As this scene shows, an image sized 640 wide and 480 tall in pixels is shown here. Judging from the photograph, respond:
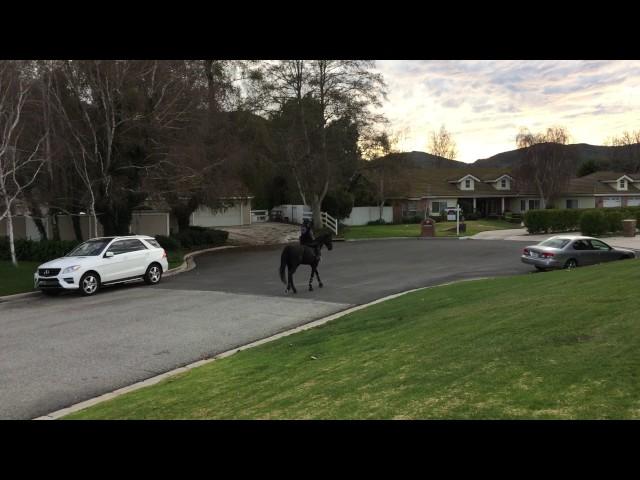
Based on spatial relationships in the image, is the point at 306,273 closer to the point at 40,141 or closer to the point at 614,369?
the point at 40,141

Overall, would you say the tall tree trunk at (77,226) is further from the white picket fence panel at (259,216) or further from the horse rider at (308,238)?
the white picket fence panel at (259,216)

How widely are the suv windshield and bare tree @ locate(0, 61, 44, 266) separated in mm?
3925

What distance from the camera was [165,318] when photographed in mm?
12914

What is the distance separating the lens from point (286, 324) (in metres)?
12.2

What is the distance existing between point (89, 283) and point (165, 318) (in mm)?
5620

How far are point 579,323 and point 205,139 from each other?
78.4 feet

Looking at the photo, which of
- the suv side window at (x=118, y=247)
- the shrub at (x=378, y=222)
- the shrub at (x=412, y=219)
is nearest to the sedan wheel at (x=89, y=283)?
the suv side window at (x=118, y=247)

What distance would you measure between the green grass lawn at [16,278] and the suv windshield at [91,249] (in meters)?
1.97

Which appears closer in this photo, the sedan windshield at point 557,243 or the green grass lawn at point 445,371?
the green grass lawn at point 445,371

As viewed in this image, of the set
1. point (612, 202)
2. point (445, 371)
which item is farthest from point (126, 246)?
point (612, 202)

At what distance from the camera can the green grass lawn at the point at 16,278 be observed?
17.9 meters

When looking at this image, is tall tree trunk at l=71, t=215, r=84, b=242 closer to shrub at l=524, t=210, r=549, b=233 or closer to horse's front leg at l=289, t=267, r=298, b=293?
horse's front leg at l=289, t=267, r=298, b=293

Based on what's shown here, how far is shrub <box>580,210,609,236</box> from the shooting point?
36.5 meters

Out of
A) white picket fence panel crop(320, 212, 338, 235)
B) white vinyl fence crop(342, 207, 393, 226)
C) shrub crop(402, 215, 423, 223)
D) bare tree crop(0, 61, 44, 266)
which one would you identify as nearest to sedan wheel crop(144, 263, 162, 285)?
bare tree crop(0, 61, 44, 266)
